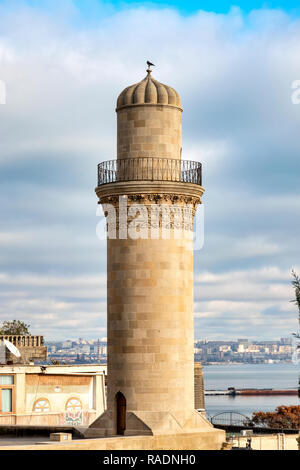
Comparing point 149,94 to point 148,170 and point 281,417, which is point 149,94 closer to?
point 148,170

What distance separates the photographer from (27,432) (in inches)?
1695

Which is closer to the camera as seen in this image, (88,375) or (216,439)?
(216,439)

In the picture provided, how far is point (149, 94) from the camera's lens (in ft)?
130

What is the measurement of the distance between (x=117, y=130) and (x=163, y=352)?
10.2 meters

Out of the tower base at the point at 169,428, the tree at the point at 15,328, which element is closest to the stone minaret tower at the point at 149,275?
the tower base at the point at 169,428

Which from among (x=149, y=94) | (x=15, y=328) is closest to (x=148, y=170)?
(x=149, y=94)

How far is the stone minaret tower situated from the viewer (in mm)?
38281

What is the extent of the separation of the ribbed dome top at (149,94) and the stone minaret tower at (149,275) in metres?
0.04

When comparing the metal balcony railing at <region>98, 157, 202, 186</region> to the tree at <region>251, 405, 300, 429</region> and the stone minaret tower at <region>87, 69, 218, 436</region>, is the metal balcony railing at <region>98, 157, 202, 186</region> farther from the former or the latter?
the tree at <region>251, 405, 300, 429</region>

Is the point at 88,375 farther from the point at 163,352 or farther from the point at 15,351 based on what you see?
the point at 163,352

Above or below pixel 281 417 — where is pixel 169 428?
above

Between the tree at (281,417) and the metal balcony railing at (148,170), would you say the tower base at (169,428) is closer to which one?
the metal balcony railing at (148,170)

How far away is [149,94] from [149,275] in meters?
8.03

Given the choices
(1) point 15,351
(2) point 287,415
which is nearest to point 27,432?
(1) point 15,351
